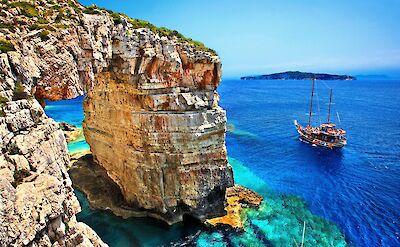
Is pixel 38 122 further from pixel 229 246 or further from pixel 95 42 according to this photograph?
pixel 229 246

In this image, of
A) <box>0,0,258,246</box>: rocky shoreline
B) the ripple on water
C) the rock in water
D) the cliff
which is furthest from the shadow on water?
the cliff

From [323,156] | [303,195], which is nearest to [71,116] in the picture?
[323,156]

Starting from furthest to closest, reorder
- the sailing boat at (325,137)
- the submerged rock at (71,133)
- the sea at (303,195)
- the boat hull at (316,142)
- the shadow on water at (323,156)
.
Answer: the submerged rock at (71,133) < the sailing boat at (325,137) < the boat hull at (316,142) < the shadow on water at (323,156) < the sea at (303,195)

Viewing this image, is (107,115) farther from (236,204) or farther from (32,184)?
(32,184)

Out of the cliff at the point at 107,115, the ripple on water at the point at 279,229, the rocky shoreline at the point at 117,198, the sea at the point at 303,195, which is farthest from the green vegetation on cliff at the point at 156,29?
the sea at the point at 303,195

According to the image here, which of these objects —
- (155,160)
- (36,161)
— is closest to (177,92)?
(155,160)

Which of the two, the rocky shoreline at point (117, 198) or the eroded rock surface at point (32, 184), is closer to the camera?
the eroded rock surface at point (32, 184)

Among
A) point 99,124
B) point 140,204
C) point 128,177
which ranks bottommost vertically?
point 140,204

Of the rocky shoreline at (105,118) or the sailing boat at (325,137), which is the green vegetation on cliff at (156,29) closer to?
the rocky shoreline at (105,118)
